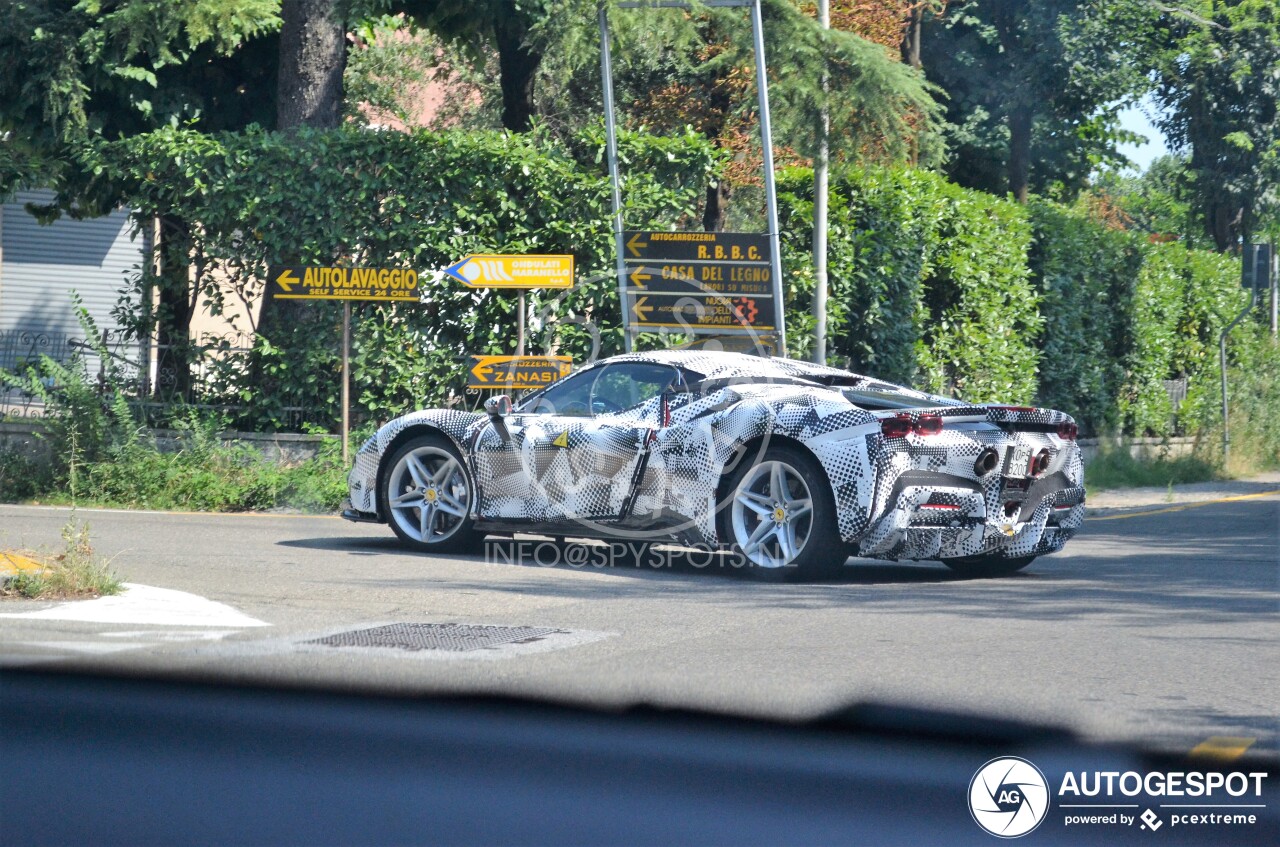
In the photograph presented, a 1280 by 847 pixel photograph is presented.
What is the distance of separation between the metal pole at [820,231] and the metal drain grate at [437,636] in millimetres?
10612

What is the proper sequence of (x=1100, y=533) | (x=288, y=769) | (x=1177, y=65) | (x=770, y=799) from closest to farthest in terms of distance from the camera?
1. (x=770, y=799)
2. (x=288, y=769)
3. (x=1100, y=533)
4. (x=1177, y=65)

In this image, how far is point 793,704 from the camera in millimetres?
5906

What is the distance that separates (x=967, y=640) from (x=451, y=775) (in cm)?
312

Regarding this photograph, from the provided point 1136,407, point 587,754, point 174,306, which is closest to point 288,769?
point 587,754

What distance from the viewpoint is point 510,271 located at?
15.8 m

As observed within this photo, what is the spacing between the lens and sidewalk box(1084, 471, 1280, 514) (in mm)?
17797

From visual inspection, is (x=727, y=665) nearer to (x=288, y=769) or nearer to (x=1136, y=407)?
(x=288, y=769)

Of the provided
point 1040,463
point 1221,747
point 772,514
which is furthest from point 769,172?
point 1221,747

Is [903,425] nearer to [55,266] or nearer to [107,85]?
[107,85]

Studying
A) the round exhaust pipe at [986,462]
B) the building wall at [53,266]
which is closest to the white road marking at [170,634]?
the round exhaust pipe at [986,462]

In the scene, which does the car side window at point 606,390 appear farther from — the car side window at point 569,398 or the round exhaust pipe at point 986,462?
the round exhaust pipe at point 986,462

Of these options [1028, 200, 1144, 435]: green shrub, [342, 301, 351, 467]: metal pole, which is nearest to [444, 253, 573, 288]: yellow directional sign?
[342, 301, 351, 467]: metal pole

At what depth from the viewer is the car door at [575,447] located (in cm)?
993

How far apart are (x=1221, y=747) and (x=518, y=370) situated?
36.0 ft
